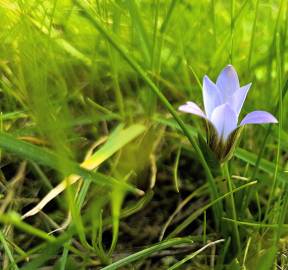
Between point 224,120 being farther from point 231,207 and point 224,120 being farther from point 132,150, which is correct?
point 132,150

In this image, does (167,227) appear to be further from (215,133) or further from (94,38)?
(94,38)

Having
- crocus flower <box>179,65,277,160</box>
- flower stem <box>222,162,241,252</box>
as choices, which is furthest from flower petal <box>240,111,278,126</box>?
flower stem <box>222,162,241,252</box>

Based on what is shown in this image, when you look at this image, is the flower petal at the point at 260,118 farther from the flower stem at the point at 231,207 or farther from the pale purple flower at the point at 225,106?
the flower stem at the point at 231,207

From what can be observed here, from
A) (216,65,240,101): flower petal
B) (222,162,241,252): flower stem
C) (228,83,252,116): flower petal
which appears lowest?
(222,162,241,252): flower stem

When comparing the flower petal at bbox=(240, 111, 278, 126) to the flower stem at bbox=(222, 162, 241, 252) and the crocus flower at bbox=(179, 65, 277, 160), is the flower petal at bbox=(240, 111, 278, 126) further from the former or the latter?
the flower stem at bbox=(222, 162, 241, 252)

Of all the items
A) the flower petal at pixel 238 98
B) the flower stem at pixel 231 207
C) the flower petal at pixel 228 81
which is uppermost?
the flower petal at pixel 228 81

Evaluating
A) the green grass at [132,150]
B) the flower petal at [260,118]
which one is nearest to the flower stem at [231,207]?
the green grass at [132,150]


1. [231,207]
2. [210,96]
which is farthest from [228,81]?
[231,207]
